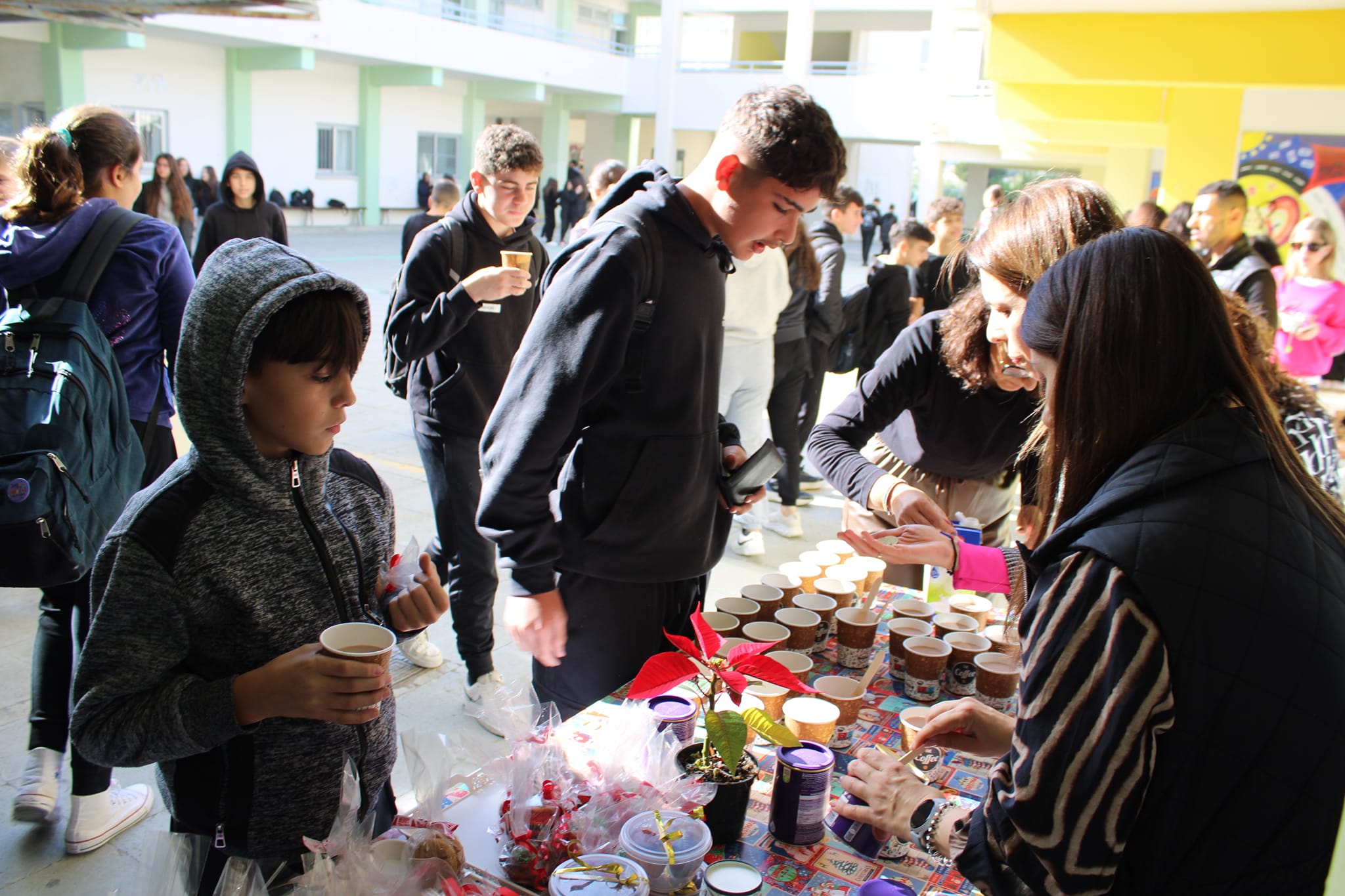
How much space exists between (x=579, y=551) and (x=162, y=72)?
75.6 feet

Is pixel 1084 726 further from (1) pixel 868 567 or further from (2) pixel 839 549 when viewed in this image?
(2) pixel 839 549

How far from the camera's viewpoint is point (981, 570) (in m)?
2.44

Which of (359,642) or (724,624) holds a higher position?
(359,642)

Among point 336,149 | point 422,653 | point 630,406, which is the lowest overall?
point 422,653

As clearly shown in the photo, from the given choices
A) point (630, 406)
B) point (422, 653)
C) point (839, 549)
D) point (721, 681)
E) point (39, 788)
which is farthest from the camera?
point (422, 653)

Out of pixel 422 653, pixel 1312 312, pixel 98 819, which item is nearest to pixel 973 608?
pixel 422 653

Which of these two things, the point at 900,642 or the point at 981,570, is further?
the point at 981,570

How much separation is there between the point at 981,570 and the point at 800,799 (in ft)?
3.62

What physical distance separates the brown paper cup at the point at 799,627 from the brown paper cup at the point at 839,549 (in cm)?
59

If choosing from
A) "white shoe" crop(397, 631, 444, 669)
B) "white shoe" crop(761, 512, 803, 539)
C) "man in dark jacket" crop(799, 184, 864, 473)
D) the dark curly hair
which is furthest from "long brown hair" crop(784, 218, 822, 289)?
the dark curly hair

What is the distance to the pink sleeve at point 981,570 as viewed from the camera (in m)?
2.42

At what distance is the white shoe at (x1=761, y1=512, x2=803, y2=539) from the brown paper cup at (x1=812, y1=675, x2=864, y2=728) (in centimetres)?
390

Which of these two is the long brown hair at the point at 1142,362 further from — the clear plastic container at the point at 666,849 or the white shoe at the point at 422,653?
the white shoe at the point at 422,653

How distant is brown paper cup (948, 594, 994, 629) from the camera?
2.58m
